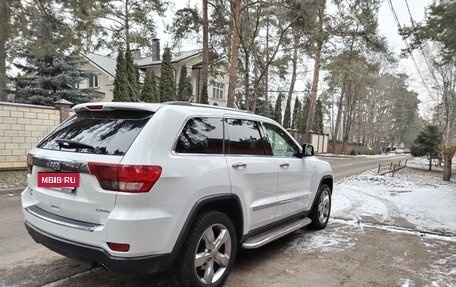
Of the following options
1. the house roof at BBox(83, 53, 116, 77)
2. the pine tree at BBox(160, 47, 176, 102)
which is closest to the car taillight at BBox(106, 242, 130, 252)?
the pine tree at BBox(160, 47, 176, 102)

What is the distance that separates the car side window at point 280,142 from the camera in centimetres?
448

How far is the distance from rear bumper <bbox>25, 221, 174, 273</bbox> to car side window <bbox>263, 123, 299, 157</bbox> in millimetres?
2060

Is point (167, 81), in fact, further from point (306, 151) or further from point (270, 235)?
point (270, 235)

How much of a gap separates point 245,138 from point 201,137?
73 centimetres

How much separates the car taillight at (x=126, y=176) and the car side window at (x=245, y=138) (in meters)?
1.06

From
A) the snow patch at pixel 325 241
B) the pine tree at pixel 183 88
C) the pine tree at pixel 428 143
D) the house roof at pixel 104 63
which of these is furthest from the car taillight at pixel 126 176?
the house roof at pixel 104 63

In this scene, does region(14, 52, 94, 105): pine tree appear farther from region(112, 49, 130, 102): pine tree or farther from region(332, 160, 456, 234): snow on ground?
region(332, 160, 456, 234): snow on ground

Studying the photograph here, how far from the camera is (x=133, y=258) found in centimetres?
271

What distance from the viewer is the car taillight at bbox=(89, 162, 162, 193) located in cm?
269

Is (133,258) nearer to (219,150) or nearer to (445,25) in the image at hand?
(219,150)

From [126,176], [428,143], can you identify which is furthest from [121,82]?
[126,176]

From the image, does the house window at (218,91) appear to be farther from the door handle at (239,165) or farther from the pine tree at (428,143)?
the door handle at (239,165)

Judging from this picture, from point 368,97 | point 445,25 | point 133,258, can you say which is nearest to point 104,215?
point 133,258

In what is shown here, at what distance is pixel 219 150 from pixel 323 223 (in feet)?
10.4
